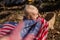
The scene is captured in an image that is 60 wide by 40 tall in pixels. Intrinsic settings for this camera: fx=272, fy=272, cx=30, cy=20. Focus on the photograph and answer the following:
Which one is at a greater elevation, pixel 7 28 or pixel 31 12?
pixel 31 12

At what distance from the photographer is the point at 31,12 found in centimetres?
331

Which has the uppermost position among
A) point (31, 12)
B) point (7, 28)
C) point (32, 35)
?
point (31, 12)

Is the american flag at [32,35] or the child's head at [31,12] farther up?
the child's head at [31,12]

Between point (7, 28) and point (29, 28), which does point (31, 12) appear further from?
point (7, 28)

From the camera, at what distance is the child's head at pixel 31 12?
3299 millimetres

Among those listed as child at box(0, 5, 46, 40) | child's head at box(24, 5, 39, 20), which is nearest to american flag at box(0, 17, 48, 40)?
child at box(0, 5, 46, 40)

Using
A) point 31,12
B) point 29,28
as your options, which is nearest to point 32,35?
point 29,28

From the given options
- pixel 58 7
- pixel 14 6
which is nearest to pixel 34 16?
pixel 58 7

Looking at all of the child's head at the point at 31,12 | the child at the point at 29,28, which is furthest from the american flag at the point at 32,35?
the child's head at the point at 31,12

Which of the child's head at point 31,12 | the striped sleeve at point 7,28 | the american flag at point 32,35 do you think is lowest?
the american flag at point 32,35

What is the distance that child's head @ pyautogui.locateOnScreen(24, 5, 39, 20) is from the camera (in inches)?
130

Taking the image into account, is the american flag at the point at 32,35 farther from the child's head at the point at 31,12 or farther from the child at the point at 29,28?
the child's head at the point at 31,12

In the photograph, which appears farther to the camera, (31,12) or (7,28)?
(7,28)

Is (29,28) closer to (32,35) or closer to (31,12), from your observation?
(32,35)
